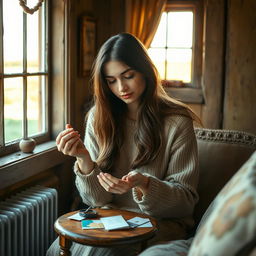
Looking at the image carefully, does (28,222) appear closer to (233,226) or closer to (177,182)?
(177,182)

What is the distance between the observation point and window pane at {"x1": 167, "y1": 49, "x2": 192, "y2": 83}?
3.72 m

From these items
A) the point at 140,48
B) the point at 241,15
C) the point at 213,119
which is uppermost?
the point at 241,15

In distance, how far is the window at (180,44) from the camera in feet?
11.9

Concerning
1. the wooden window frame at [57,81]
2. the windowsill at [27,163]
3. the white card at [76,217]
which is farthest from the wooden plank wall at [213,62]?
the white card at [76,217]

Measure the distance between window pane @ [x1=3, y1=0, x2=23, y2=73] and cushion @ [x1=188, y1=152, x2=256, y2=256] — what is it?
1845 millimetres

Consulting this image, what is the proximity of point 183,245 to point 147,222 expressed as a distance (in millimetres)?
303

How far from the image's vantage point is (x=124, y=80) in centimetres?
227

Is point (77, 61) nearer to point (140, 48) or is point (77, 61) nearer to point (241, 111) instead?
point (140, 48)

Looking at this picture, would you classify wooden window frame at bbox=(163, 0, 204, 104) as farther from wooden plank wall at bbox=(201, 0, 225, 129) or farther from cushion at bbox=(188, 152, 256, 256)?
cushion at bbox=(188, 152, 256, 256)

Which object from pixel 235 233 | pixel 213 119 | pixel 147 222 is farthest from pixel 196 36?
pixel 235 233

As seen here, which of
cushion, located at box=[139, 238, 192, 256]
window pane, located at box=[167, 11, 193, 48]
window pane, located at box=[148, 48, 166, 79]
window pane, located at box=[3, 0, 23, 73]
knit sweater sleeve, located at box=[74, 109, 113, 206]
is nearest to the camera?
cushion, located at box=[139, 238, 192, 256]

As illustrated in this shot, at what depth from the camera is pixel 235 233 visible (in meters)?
1.05

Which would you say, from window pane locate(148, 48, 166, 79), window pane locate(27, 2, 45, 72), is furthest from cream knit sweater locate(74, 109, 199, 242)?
window pane locate(148, 48, 166, 79)

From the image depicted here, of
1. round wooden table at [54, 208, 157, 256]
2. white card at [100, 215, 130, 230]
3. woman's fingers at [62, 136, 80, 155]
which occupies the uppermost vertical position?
woman's fingers at [62, 136, 80, 155]
